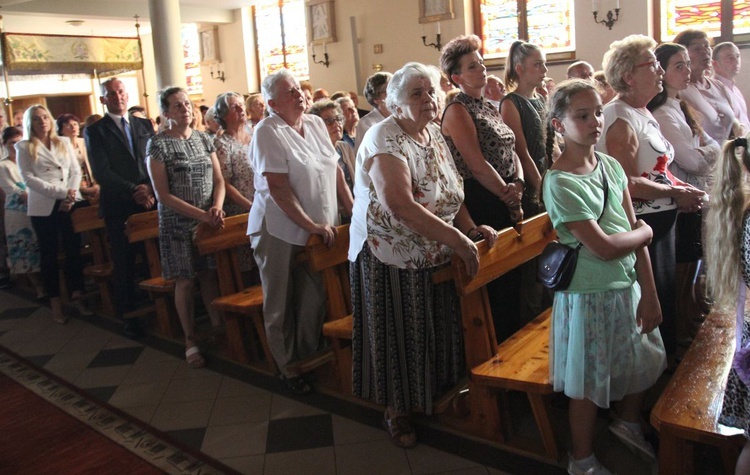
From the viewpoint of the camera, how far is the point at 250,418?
110 inches

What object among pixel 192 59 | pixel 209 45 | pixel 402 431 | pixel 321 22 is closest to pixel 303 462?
pixel 402 431

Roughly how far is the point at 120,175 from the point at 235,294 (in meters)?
1.16

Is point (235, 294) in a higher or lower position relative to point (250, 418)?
higher

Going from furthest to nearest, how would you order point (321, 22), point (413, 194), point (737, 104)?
point (321, 22), point (737, 104), point (413, 194)

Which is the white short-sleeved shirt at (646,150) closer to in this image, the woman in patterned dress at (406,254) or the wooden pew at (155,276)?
the woman in patterned dress at (406,254)

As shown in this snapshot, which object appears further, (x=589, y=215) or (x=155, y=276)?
(x=155, y=276)

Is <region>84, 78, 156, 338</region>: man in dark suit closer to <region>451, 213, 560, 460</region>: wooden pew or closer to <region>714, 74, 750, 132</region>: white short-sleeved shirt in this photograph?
<region>451, 213, 560, 460</region>: wooden pew

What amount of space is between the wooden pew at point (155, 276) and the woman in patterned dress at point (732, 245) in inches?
109

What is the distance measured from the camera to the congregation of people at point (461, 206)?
194cm

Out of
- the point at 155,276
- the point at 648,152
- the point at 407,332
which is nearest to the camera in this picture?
the point at 407,332

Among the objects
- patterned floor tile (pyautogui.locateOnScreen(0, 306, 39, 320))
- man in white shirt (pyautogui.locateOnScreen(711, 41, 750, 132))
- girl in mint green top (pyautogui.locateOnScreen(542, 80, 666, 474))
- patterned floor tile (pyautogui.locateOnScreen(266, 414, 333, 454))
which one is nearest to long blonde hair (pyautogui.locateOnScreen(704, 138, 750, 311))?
girl in mint green top (pyautogui.locateOnScreen(542, 80, 666, 474))

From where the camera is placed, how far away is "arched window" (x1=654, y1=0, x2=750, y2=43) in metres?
7.04

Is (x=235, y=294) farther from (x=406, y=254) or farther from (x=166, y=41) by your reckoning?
(x=166, y=41)

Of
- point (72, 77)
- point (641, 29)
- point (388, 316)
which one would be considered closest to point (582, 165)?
point (388, 316)
